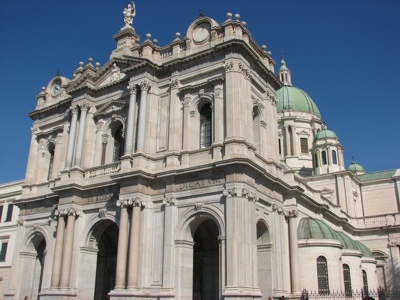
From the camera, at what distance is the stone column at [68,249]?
27031 millimetres

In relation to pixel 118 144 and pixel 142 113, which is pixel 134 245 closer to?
pixel 142 113

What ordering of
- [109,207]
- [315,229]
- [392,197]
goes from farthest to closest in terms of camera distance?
[392,197]
[315,229]
[109,207]

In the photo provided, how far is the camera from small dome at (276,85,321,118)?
62.4 meters

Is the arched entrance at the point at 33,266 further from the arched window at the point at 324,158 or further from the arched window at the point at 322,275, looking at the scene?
the arched window at the point at 324,158

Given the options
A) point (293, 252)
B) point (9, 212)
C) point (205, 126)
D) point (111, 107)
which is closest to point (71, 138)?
point (111, 107)

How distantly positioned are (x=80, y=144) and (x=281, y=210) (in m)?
14.1

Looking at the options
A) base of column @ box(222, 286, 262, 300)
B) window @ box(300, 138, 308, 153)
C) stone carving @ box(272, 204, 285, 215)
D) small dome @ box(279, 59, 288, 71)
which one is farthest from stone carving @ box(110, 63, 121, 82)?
small dome @ box(279, 59, 288, 71)

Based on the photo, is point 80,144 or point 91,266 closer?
point 91,266

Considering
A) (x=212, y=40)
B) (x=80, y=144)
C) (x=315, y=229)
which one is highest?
(x=212, y=40)

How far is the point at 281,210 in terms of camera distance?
92.1 feet

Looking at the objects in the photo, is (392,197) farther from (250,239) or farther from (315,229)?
(250,239)

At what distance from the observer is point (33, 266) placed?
1257 inches

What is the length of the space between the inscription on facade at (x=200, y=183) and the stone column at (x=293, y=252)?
7.72 m

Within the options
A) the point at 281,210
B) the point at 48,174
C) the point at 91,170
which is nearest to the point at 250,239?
the point at 281,210
